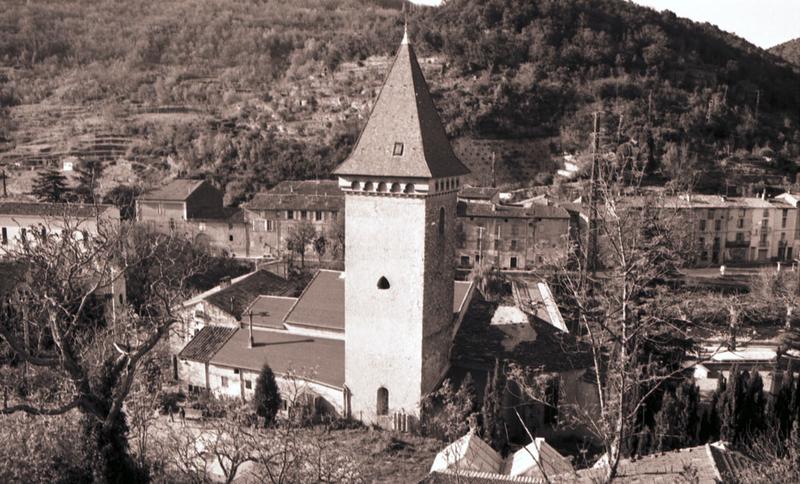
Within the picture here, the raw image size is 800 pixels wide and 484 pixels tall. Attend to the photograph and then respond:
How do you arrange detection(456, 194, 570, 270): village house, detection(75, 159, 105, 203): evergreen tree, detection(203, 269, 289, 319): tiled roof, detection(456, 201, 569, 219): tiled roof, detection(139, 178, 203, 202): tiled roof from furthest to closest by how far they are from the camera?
detection(75, 159, 105, 203): evergreen tree < detection(139, 178, 203, 202): tiled roof < detection(456, 194, 570, 270): village house < detection(456, 201, 569, 219): tiled roof < detection(203, 269, 289, 319): tiled roof

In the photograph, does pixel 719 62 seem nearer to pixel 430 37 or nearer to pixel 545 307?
pixel 430 37

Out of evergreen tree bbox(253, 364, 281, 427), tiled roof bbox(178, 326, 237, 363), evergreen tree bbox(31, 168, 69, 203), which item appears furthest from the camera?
evergreen tree bbox(31, 168, 69, 203)

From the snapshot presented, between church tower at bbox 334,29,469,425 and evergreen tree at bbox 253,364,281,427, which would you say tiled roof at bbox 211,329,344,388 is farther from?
church tower at bbox 334,29,469,425

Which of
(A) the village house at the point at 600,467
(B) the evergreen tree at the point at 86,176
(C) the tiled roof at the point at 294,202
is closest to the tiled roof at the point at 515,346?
(A) the village house at the point at 600,467

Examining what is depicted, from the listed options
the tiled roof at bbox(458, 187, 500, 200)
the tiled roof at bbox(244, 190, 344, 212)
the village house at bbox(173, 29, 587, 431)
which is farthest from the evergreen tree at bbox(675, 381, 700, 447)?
the tiled roof at bbox(458, 187, 500, 200)

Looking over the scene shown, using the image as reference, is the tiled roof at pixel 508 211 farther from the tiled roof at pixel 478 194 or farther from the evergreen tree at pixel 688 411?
the evergreen tree at pixel 688 411

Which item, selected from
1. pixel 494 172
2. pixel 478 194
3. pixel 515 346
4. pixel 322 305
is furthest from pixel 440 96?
pixel 515 346
